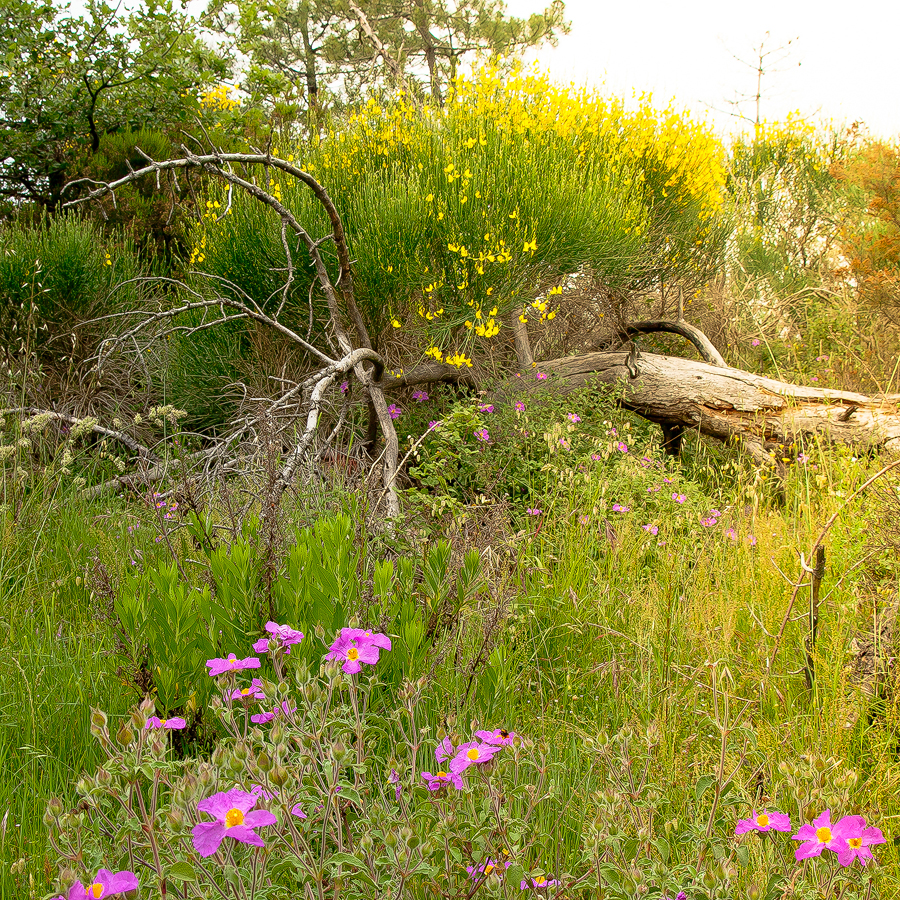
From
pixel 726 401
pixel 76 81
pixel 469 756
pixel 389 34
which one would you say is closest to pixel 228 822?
pixel 469 756

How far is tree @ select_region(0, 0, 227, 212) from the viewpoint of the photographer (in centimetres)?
829

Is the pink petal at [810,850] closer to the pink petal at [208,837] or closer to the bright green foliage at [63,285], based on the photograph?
the pink petal at [208,837]

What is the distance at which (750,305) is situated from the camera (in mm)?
9867

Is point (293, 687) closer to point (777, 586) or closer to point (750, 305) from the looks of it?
point (777, 586)

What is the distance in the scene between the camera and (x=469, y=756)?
126cm

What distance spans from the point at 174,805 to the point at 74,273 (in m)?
6.54

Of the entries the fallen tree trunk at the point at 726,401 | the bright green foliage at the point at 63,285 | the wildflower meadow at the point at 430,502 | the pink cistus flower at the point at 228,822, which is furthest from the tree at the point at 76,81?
the pink cistus flower at the point at 228,822

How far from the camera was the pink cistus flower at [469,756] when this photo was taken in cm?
122

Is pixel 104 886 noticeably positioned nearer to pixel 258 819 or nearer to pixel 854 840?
pixel 258 819

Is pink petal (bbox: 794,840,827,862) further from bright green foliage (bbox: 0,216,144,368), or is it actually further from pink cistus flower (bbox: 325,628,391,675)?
bright green foliage (bbox: 0,216,144,368)

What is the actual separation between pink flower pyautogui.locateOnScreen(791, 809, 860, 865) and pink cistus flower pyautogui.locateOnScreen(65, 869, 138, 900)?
35.3 inches

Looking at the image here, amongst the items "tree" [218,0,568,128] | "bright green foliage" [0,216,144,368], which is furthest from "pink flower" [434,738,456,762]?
"tree" [218,0,568,128]

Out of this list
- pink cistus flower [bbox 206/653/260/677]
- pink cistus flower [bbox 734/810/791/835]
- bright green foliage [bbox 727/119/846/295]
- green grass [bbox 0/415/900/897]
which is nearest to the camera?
pink cistus flower [bbox 734/810/791/835]

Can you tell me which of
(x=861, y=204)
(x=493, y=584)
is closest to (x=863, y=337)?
(x=861, y=204)
